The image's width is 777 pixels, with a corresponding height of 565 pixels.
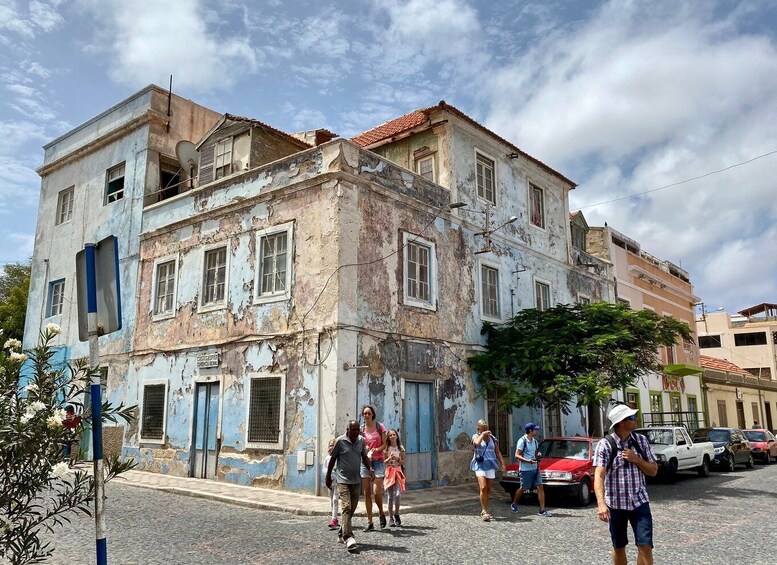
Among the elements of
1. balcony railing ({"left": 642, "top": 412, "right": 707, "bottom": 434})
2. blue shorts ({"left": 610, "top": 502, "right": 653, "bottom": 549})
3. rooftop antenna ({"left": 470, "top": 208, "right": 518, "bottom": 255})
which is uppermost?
rooftop antenna ({"left": 470, "top": 208, "right": 518, "bottom": 255})

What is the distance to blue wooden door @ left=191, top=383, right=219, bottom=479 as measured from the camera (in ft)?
49.1

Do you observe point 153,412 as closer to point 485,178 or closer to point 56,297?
point 56,297

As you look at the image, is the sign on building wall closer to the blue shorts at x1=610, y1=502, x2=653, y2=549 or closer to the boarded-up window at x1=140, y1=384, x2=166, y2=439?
the boarded-up window at x1=140, y1=384, x2=166, y2=439

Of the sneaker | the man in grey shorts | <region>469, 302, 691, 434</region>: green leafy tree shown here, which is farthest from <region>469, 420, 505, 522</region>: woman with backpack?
<region>469, 302, 691, 434</region>: green leafy tree

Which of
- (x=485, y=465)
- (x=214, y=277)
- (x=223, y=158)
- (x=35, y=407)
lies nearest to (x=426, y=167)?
(x=223, y=158)

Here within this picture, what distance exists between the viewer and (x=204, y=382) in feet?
51.0

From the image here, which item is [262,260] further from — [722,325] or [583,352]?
[722,325]

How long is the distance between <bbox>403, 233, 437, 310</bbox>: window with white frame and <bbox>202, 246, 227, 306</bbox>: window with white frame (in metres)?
4.66

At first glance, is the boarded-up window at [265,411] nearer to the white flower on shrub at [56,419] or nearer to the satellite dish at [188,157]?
the satellite dish at [188,157]

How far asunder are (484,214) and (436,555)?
11.5 metres

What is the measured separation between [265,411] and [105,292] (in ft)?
32.6

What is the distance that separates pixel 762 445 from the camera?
2405cm

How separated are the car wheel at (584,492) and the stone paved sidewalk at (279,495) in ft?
6.88

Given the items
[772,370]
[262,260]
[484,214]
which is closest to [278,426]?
[262,260]
